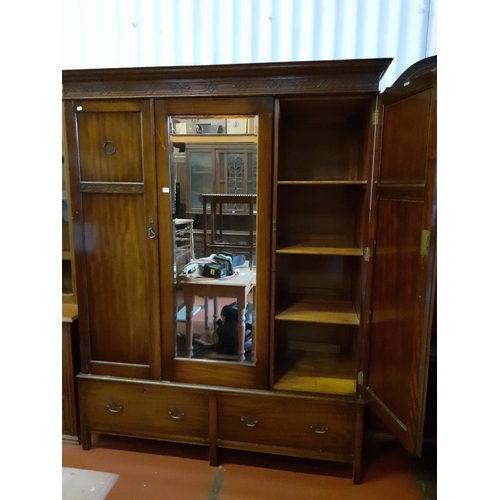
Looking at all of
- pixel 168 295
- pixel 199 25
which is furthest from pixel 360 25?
pixel 168 295

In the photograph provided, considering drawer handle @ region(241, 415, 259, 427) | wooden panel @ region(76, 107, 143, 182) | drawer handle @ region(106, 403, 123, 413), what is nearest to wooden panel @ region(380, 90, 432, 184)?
wooden panel @ region(76, 107, 143, 182)

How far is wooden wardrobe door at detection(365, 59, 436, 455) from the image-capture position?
1094 mm

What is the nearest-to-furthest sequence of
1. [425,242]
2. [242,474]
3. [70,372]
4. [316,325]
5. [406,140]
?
[425,242] < [406,140] < [242,474] < [70,372] < [316,325]

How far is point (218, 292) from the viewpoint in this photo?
170 cm

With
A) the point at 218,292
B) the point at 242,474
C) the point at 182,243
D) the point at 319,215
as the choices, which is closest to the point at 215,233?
the point at 182,243

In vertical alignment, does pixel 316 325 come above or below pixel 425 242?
below

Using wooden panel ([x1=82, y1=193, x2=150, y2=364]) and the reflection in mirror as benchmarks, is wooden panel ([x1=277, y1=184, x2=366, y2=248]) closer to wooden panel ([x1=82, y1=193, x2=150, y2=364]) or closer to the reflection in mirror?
A: the reflection in mirror

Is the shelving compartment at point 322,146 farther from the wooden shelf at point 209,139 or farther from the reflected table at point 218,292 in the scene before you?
the reflected table at point 218,292

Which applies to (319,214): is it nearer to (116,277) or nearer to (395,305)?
(395,305)

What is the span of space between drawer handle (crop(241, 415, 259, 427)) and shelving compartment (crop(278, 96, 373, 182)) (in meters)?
1.13

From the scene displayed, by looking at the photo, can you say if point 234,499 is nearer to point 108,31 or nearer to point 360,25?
point 360,25

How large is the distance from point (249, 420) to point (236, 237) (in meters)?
0.84

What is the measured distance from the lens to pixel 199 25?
182 centimetres

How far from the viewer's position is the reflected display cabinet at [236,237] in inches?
54.1
